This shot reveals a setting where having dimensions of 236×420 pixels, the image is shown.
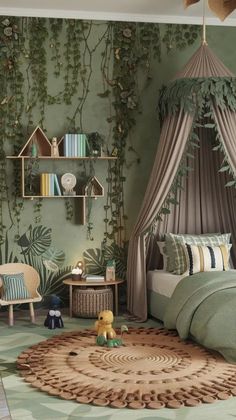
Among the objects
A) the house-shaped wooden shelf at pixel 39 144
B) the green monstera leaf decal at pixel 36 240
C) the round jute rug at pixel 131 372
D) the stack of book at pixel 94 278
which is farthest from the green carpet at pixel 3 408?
the house-shaped wooden shelf at pixel 39 144

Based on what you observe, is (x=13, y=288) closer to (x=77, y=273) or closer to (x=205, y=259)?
(x=77, y=273)

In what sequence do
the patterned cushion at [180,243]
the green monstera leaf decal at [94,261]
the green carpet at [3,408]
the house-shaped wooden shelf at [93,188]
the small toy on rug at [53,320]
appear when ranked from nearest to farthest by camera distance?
the green carpet at [3,408] → the small toy on rug at [53,320] → the patterned cushion at [180,243] → the house-shaped wooden shelf at [93,188] → the green monstera leaf decal at [94,261]

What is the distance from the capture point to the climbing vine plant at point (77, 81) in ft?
19.8

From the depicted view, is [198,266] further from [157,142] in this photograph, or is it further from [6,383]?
[6,383]

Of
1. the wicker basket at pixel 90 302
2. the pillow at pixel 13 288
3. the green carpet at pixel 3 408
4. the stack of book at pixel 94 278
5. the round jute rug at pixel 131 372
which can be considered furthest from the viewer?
the stack of book at pixel 94 278

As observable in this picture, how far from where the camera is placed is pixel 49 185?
5949mm

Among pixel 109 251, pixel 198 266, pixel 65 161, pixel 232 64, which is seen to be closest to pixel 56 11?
pixel 65 161

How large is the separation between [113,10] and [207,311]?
11.4 ft

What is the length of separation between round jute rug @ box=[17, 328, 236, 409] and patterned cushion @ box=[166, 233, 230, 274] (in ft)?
2.95

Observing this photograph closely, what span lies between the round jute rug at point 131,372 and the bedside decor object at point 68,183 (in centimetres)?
173

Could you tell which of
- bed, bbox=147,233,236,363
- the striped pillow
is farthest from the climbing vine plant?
the striped pillow

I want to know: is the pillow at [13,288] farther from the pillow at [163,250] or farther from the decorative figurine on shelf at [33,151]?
the pillow at [163,250]

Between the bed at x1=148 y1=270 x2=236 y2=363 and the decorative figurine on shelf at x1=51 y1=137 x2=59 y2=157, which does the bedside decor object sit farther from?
the bed at x1=148 y1=270 x2=236 y2=363

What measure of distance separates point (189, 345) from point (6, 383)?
5.29ft
